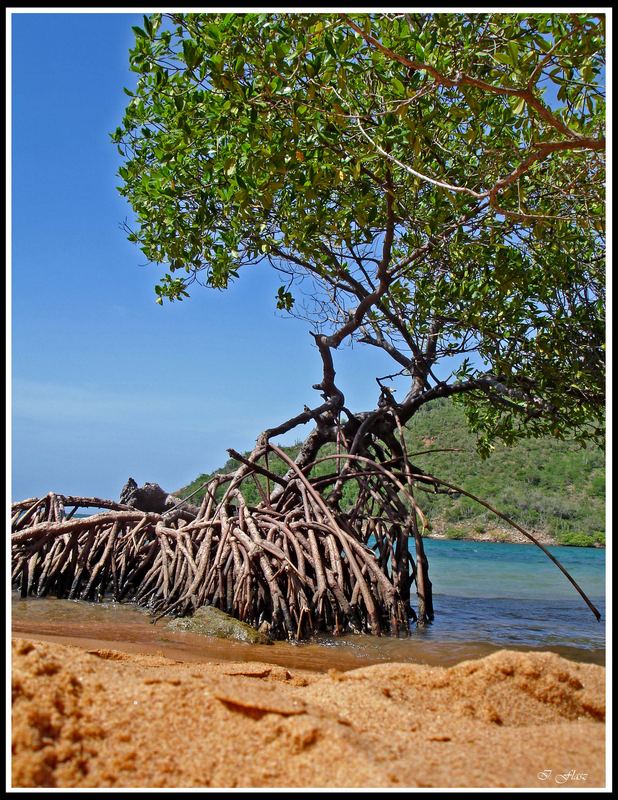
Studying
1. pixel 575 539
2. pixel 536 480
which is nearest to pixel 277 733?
pixel 536 480

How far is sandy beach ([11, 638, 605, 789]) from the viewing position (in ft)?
7.06

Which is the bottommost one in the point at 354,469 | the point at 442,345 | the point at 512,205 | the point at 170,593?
the point at 170,593

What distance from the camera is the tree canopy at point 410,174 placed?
5020mm

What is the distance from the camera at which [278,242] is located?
897 cm

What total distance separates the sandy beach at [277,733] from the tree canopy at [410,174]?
273 centimetres

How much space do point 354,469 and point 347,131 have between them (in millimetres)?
4229

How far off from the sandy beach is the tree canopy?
2.73m

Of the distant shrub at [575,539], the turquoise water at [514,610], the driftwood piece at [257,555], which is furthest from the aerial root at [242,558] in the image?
the distant shrub at [575,539]

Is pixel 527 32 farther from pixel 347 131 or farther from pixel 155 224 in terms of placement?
pixel 155 224

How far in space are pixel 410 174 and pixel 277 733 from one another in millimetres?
5533

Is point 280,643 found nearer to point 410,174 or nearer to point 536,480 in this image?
point 410,174

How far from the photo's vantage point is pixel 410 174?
6762 millimetres

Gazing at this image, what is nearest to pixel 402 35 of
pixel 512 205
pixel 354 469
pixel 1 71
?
pixel 1 71

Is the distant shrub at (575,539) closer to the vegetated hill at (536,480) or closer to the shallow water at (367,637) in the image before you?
the vegetated hill at (536,480)
